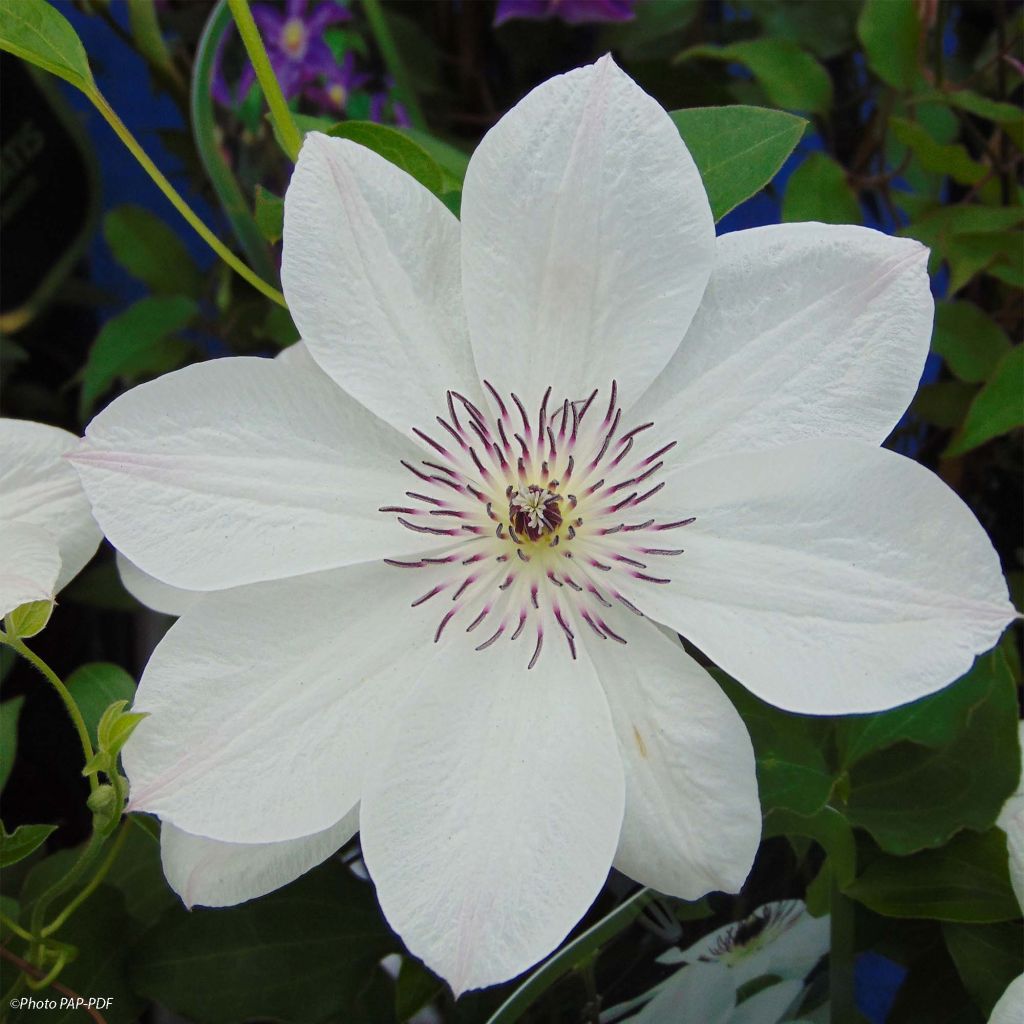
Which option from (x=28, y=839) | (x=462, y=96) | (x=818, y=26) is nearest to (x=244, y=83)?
(x=462, y=96)

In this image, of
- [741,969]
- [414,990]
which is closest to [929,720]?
[741,969]

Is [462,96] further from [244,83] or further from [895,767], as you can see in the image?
[895,767]

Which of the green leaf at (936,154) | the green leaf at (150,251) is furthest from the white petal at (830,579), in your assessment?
the green leaf at (150,251)

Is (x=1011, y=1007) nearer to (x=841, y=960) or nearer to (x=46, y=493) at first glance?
(x=841, y=960)

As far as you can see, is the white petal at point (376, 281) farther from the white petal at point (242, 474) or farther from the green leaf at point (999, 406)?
the green leaf at point (999, 406)

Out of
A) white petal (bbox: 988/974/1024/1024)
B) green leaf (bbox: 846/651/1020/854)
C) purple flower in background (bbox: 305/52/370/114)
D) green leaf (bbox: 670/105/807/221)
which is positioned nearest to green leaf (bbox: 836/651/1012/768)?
green leaf (bbox: 846/651/1020/854)
